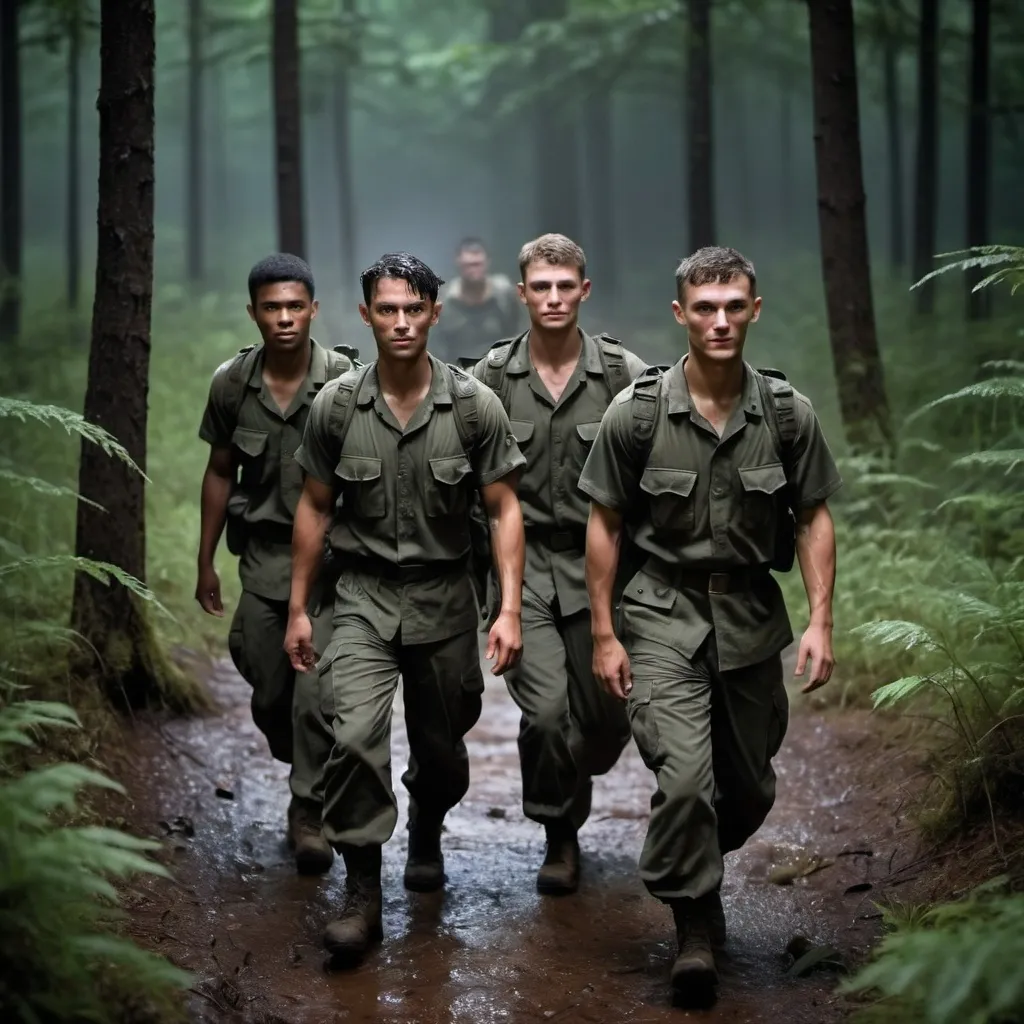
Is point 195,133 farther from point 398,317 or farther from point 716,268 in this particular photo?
point 716,268

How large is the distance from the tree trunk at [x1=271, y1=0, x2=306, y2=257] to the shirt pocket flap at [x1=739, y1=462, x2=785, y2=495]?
9.84 metres

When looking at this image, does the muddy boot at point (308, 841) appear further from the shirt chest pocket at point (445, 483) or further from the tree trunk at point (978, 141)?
the tree trunk at point (978, 141)

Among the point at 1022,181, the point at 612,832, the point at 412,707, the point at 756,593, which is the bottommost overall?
the point at 612,832

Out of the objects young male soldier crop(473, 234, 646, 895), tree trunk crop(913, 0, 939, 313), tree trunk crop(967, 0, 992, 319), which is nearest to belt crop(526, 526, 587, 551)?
young male soldier crop(473, 234, 646, 895)

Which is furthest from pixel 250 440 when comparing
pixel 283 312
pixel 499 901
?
pixel 499 901

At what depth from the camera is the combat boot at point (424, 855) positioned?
6359 mm

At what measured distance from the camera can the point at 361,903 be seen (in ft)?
18.1

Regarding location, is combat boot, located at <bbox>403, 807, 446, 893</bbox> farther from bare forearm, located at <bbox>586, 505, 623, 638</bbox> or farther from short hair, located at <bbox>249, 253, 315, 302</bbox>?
short hair, located at <bbox>249, 253, 315, 302</bbox>

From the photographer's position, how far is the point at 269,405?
680 centimetres

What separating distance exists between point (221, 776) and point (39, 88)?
33.7m

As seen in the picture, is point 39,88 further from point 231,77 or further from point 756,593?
point 756,593

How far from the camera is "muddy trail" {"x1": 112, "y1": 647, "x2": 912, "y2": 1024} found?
5012 mm

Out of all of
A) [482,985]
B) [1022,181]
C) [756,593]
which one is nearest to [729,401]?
[756,593]

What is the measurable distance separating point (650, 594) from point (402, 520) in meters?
1.13
